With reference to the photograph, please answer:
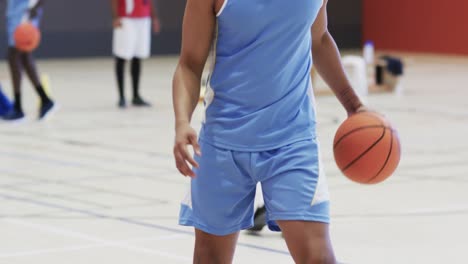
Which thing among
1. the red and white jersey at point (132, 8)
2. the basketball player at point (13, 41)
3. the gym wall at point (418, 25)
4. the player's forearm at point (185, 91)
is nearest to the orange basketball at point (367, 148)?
the player's forearm at point (185, 91)

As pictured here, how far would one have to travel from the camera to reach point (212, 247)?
4098mm

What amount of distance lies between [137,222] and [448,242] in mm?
1964

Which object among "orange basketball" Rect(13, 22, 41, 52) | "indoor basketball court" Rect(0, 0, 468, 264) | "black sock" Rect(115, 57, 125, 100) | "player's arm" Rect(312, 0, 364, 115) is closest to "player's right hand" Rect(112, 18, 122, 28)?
"black sock" Rect(115, 57, 125, 100)

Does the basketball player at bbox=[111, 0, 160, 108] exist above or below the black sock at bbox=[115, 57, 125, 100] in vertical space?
above

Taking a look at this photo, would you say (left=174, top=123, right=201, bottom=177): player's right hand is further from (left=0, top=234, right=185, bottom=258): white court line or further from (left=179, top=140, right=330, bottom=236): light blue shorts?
(left=0, top=234, right=185, bottom=258): white court line

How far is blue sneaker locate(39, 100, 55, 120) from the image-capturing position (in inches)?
497

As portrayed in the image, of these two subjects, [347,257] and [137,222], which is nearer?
[347,257]

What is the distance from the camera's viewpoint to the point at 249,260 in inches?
236

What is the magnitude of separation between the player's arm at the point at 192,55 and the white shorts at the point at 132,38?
32.1 feet

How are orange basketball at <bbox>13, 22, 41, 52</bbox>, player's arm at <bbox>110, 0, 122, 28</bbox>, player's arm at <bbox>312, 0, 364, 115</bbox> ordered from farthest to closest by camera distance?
player's arm at <bbox>110, 0, 122, 28</bbox> → orange basketball at <bbox>13, 22, 41, 52</bbox> → player's arm at <bbox>312, 0, 364, 115</bbox>

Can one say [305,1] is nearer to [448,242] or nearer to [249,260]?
[249,260]

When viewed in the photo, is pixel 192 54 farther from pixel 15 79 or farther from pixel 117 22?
pixel 117 22

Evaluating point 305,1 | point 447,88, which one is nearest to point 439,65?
point 447,88

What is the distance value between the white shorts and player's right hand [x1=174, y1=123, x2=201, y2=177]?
10.00m
